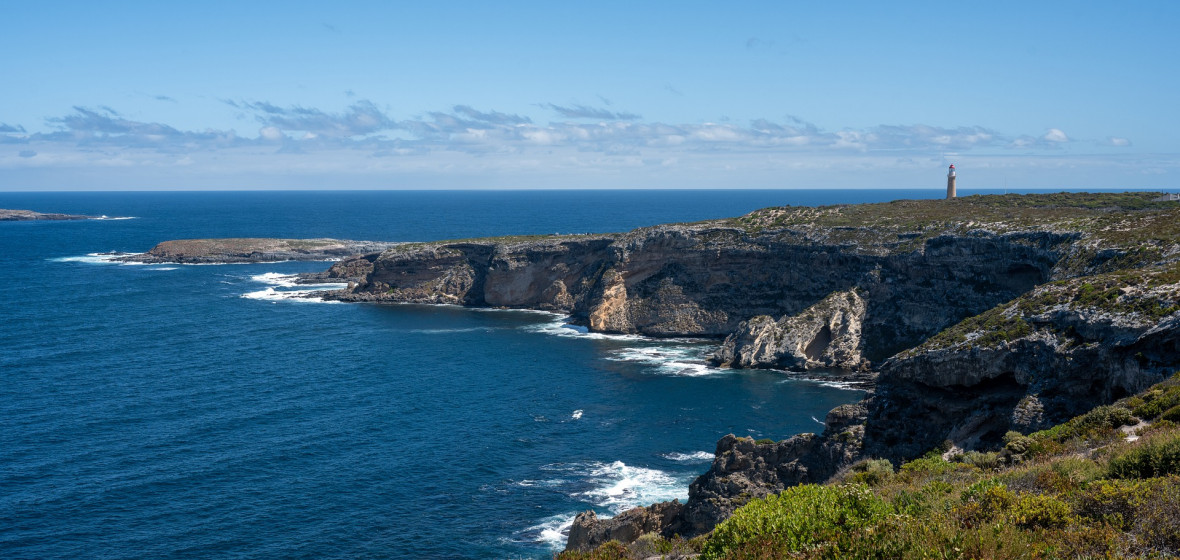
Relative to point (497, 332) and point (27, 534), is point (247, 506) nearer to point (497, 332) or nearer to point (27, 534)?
point (27, 534)

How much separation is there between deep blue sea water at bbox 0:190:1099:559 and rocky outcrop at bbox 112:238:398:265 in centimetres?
6707

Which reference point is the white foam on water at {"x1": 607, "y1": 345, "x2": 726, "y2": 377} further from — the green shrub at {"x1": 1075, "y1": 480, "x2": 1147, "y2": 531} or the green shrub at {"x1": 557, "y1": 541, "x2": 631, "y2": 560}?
the green shrub at {"x1": 1075, "y1": 480, "x2": 1147, "y2": 531}

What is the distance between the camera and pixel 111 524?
4662cm

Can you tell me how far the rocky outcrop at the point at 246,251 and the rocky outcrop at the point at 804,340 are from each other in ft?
362

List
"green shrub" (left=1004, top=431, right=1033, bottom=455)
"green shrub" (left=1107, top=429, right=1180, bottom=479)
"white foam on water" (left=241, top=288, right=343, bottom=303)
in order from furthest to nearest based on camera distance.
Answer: "white foam on water" (left=241, top=288, right=343, bottom=303) → "green shrub" (left=1004, top=431, right=1033, bottom=455) → "green shrub" (left=1107, top=429, right=1180, bottom=479)

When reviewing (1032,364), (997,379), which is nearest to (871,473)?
(1032,364)

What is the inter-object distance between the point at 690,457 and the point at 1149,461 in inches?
1463

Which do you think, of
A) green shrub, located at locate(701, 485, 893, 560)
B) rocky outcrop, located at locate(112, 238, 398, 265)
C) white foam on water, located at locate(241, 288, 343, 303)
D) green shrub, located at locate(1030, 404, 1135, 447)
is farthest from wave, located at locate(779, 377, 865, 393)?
rocky outcrop, located at locate(112, 238, 398, 265)

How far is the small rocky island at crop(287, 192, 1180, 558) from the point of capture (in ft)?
136

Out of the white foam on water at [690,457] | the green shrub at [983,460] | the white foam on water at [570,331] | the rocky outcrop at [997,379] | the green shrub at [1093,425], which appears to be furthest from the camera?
the white foam on water at [570,331]

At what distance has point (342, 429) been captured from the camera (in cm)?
6347

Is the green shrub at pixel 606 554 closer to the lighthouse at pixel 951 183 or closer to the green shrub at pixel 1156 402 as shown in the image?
the green shrub at pixel 1156 402

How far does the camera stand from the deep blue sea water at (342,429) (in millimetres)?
46531

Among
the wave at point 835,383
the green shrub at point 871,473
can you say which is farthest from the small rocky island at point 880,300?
the wave at point 835,383
